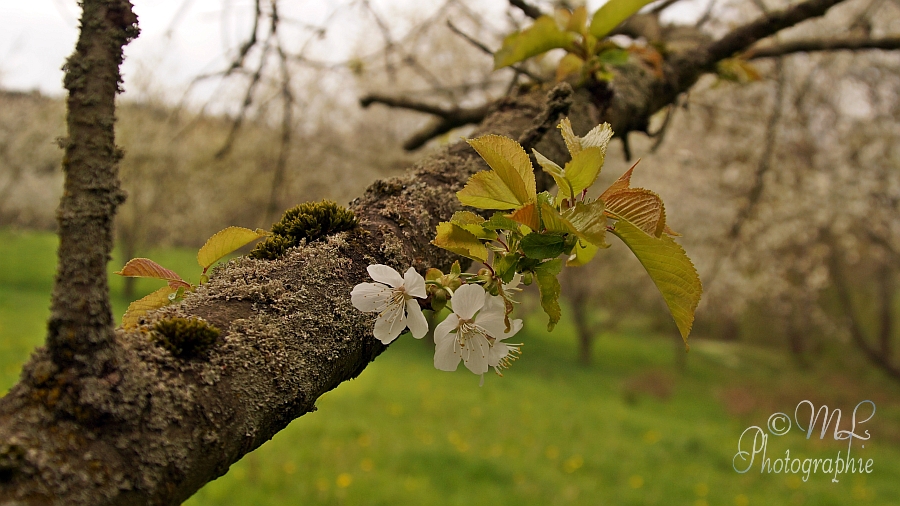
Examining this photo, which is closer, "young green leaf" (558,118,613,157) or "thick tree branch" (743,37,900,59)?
"young green leaf" (558,118,613,157)

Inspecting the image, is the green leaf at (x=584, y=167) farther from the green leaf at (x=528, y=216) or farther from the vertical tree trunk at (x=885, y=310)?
the vertical tree trunk at (x=885, y=310)

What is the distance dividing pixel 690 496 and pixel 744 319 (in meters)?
15.5

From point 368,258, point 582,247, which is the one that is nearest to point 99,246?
point 368,258

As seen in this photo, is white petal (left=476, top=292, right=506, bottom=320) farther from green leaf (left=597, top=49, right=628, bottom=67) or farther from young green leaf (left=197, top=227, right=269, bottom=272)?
green leaf (left=597, top=49, right=628, bottom=67)

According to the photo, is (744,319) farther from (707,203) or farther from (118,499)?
(118,499)

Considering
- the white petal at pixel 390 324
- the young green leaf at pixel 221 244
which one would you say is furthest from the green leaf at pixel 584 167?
the young green leaf at pixel 221 244

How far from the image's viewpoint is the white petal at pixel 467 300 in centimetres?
82

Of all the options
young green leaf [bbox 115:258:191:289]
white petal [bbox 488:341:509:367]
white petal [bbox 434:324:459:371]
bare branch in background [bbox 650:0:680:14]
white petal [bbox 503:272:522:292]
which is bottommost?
white petal [bbox 488:341:509:367]

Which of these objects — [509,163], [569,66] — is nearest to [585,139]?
[509,163]

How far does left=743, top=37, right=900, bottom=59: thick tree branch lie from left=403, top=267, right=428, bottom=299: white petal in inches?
82.5

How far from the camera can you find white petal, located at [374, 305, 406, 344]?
82cm

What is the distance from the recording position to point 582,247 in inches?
35.9

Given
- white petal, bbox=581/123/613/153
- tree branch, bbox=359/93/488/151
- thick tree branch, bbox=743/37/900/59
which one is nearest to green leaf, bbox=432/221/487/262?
white petal, bbox=581/123/613/153

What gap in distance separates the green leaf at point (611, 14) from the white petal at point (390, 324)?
116cm
